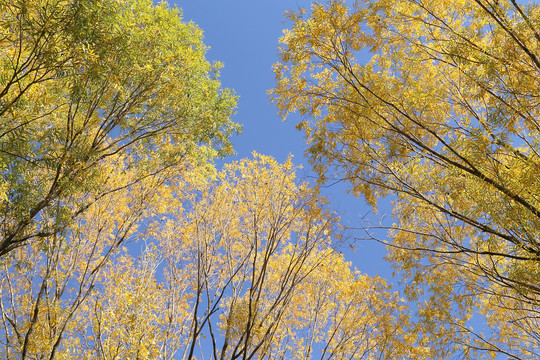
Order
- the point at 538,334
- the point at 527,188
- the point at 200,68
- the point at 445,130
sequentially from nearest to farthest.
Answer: the point at 527,188, the point at 445,130, the point at 538,334, the point at 200,68

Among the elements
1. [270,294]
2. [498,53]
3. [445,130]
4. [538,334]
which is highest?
[498,53]

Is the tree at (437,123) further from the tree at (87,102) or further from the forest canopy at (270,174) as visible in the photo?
the tree at (87,102)

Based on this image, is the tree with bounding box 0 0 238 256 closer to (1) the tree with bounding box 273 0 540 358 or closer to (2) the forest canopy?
(2) the forest canopy

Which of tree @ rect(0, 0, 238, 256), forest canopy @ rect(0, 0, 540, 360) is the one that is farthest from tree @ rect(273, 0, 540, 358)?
tree @ rect(0, 0, 238, 256)

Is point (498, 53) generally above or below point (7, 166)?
above

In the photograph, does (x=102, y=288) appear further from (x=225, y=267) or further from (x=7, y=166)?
(x=7, y=166)

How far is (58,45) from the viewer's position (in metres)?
3.65

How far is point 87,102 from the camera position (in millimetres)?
5309

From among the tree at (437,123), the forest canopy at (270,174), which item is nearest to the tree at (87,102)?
the forest canopy at (270,174)

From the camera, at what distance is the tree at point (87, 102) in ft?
12.4

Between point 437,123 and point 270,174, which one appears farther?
point 270,174

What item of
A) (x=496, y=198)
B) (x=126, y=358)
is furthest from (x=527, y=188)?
(x=126, y=358)

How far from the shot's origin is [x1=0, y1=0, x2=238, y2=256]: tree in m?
3.79

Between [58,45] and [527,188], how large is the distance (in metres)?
4.77
